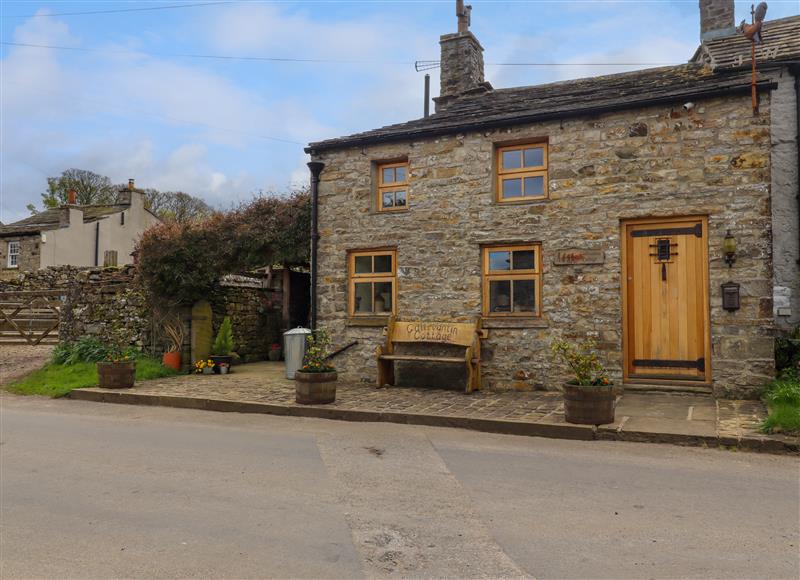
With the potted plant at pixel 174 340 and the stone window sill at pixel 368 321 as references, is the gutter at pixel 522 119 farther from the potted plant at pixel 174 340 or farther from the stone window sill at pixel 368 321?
the potted plant at pixel 174 340

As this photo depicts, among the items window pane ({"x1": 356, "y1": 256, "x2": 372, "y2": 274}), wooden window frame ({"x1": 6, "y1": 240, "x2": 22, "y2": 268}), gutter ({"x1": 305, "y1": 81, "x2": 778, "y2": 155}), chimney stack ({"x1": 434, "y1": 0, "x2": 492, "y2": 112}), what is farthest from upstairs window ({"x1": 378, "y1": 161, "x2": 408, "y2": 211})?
wooden window frame ({"x1": 6, "y1": 240, "x2": 22, "y2": 268})

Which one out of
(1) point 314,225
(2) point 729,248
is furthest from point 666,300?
(1) point 314,225

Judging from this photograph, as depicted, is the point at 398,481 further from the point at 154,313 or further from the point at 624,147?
the point at 154,313

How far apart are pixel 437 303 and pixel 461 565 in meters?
7.95

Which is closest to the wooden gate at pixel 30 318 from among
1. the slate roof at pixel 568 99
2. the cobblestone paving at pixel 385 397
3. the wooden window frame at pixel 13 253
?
the cobblestone paving at pixel 385 397

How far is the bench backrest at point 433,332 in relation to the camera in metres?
10.9

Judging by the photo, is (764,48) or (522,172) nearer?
(764,48)

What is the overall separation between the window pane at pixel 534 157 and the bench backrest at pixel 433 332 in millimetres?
3148

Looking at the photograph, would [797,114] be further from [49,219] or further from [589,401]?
[49,219]

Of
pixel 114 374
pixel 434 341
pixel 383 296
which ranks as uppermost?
pixel 383 296

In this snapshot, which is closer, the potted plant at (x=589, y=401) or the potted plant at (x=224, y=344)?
the potted plant at (x=589, y=401)

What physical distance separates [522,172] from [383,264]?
10.7 feet

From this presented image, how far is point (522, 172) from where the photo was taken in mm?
11062

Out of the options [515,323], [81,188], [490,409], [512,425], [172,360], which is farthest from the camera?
[81,188]
